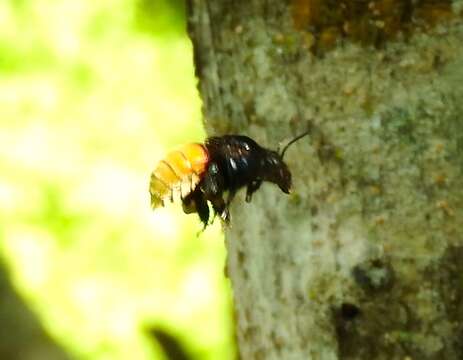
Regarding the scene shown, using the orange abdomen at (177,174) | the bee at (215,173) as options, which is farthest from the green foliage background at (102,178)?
the orange abdomen at (177,174)

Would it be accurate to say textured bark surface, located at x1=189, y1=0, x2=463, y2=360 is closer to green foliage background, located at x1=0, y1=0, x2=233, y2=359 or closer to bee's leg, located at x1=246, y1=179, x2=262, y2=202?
bee's leg, located at x1=246, y1=179, x2=262, y2=202

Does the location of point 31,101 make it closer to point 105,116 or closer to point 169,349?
point 105,116

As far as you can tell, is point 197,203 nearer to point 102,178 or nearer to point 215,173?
point 215,173

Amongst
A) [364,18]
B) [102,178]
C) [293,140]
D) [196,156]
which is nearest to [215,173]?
[196,156]

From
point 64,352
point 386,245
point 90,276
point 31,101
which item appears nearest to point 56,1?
point 31,101

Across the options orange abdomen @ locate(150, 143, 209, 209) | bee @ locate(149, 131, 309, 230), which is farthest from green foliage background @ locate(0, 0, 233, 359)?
orange abdomen @ locate(150, 143, 209, 209)

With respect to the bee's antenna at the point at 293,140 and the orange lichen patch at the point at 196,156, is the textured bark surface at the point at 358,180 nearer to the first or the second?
the bee's antenna at the point at 293,140
